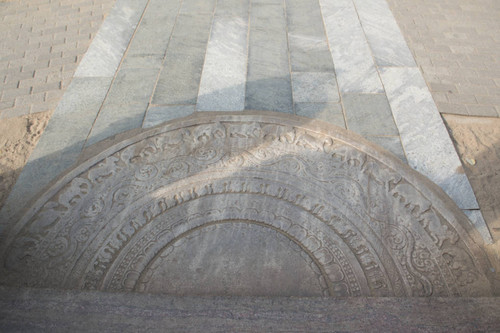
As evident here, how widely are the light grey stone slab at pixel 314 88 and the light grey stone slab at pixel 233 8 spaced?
1.78m

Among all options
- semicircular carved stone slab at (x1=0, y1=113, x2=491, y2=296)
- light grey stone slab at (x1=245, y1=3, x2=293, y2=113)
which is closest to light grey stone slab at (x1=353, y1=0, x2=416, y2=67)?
light grey stone slab at (x1=245, y1=3, x2=293, y2=113)

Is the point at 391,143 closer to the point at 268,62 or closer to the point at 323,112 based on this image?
the point at 323,112

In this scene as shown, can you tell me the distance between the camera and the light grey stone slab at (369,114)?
370 centimetres

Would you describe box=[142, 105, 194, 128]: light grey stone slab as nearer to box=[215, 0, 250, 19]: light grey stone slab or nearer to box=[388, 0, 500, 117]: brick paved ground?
box=[215, 0, 250, 19]: light grey stone slab

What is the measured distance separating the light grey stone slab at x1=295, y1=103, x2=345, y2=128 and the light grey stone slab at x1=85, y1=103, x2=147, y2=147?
1.90m

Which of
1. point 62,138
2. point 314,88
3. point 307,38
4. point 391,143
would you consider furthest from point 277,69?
point 62,138

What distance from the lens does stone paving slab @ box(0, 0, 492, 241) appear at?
12.4ft

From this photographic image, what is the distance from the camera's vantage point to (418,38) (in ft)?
16.1

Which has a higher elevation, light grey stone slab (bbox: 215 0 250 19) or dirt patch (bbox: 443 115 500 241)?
light grey stone slab (bbox: 215 0 250 19)

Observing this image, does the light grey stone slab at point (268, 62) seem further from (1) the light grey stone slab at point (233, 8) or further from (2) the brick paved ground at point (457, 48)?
(2) the brick paved ground at point (457, 48)

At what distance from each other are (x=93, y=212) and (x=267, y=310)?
73.5 inches

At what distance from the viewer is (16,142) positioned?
3.76 meters

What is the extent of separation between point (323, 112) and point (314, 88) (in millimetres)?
465

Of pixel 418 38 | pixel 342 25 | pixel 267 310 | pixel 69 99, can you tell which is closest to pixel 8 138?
pixel 69 99
